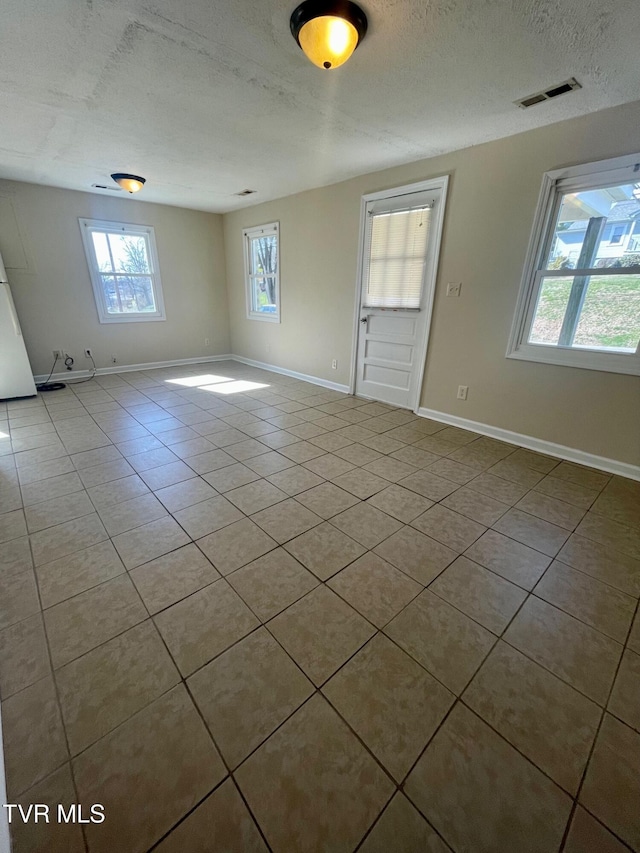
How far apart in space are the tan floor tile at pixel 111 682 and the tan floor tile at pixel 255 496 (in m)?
0.88

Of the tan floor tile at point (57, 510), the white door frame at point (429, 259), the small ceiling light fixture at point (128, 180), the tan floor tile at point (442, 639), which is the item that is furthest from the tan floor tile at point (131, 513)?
the small ceiling light fixture at point (128, 180)

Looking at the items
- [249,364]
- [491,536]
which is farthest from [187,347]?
[491,536]

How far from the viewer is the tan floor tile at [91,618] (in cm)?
130

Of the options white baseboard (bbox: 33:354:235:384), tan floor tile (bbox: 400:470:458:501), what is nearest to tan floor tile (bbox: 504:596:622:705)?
tan floor tile (bbox: 400:470:458:501)

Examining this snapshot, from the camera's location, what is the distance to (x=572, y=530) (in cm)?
203

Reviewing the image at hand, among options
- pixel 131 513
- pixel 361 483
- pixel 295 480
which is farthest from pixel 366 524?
pixel 131 513

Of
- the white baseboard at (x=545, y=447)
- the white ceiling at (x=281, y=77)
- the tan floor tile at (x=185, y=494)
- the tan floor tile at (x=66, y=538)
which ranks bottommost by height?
the tan floor tile at (x=66, y=538)

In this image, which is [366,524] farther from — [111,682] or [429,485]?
[111,682]

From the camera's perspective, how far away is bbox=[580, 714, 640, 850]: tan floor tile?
90 cm

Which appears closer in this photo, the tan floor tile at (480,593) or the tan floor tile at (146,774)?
the tan floor tile at (146,774)

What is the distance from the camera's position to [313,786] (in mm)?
941

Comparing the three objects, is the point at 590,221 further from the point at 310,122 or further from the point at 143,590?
the point at 143,590

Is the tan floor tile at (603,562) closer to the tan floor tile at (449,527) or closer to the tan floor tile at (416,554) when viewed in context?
the tan floor tile at (449,527)

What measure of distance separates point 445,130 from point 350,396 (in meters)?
2.66
